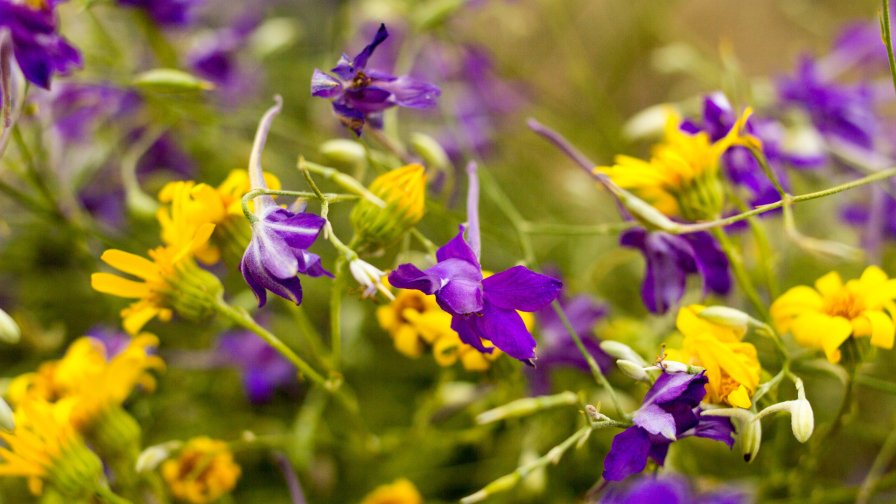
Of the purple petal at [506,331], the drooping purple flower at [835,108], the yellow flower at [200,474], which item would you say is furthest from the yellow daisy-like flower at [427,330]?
the drooping purple flower at [835,108]

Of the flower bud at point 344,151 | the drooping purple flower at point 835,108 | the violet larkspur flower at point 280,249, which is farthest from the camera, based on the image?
the drooping purple flower at point 835,108

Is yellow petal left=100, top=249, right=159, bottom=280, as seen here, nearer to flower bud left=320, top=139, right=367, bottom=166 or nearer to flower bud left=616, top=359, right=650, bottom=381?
flower bud left=320, top=139, right=367, bottom=166

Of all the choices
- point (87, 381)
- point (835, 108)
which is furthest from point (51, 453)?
point (835, 108)

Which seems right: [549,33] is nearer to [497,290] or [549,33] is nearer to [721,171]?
[721,171]

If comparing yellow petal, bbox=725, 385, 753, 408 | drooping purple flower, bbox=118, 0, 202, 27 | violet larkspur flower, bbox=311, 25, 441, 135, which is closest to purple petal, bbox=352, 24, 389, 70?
violet larkspur flower, bbox=311, 25, 441, 135

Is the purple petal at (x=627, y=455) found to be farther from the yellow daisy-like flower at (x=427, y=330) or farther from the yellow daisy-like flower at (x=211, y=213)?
the yellow daisy-like flower at (x=211, y=213)

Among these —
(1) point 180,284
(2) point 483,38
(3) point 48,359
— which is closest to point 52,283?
(3) point 48,359
